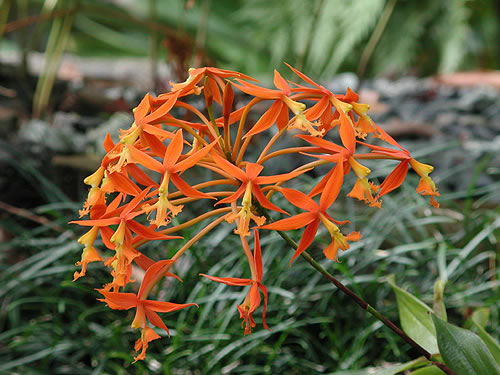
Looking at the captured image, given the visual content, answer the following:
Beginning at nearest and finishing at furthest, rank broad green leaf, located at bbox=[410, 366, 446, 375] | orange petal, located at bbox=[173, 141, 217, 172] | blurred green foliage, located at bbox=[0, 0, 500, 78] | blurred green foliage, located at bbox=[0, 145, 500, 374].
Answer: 1. orange petal, located at bbox=[173, 141, 217, 172]
2. broad green leaf, located at bbox=[410, 366, 446, 375]
3. blurred green foliage, located at bbox=[0, 145, 500, 374]
4. blurred green foliage, located at bbox=[0, 0, 500, 78]

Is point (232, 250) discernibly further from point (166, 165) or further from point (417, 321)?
point (166, 165)

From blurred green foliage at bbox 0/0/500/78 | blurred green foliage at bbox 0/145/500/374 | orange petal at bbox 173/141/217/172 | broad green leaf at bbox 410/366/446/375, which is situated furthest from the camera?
blurred green foliage at bbox 0/0/500/78

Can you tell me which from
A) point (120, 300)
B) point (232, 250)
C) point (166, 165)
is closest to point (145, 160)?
point (166, 165)

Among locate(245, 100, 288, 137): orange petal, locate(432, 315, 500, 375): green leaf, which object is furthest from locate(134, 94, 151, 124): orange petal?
locate(432, 315, 500, 375): green leaf

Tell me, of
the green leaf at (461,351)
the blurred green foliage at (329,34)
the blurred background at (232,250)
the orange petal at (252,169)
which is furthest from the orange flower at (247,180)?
the blurred green foliage at (329,34)

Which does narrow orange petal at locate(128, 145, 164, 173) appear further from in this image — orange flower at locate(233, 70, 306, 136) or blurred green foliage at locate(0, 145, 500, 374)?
blurred green foliage at locate(0, 145, 500, 374)

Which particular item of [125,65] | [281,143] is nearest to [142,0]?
[125,65]

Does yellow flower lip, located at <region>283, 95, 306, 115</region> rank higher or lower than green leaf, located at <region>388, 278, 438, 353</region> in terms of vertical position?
higher

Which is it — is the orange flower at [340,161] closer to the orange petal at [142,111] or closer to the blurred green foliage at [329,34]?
the orange petal at [142,111]
